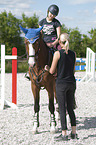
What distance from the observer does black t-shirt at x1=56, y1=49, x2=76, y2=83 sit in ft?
12.8

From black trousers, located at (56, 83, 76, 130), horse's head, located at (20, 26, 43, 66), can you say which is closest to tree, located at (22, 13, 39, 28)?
horse's head, located at (20, 26, 43, 66)

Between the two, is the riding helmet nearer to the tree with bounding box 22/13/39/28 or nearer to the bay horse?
the bay horse

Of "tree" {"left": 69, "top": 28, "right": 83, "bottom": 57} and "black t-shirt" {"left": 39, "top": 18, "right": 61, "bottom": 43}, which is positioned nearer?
"black t-shirt" {"left": 39, "top": 18, "right": 61, "bottom": 43}

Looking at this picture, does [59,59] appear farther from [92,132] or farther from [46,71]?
[92,132]

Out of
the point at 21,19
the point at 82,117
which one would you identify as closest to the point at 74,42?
the point at 21,19

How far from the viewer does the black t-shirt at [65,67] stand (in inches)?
153

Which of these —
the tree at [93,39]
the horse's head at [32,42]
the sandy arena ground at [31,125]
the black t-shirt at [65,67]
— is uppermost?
the tree at [93,39]

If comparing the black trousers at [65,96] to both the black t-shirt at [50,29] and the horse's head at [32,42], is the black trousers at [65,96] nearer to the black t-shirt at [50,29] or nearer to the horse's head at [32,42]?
the horse's head at [32,42]

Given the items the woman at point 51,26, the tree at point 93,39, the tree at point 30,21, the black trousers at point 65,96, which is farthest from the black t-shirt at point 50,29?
the tree at point 93,39

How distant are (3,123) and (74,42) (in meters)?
43.6

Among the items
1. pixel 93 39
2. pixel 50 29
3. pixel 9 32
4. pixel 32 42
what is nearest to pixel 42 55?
pixel 32 42

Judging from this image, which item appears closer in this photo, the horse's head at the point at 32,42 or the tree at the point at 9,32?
the horse's head at the point at 32,42

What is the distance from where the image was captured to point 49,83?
14.9ft

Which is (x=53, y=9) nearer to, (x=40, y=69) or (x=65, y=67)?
(x=40, y=69)
